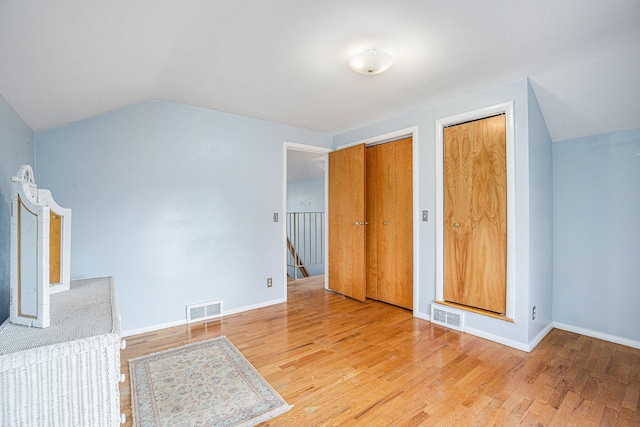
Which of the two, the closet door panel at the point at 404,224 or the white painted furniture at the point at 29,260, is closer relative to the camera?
Result: the white painted furniture at the point at 29,260

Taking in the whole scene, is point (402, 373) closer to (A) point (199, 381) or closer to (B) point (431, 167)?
(A) point (199, 381)

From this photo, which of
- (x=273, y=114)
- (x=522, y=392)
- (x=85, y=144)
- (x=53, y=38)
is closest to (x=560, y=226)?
(x=522, y=392)

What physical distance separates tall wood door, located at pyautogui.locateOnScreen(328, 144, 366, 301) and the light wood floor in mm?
742

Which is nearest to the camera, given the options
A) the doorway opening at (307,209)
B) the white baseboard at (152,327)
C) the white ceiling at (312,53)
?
the white ceiling at (312,53)

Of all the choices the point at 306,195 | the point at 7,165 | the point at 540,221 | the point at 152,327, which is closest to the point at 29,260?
the point at 7,165

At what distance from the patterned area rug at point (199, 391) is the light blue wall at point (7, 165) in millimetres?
902

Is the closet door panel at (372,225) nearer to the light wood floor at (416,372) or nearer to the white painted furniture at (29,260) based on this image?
the light wood floor at (416,372)

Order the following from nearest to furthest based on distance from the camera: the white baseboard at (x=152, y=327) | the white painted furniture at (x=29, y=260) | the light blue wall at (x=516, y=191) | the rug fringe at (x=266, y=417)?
1. the white painted furniture at (x=29, y=260)
2. the rug fringe at (x=266, y=417)
3. the light blue wall at (x=516, y=191)
4. the white baseboard at (x=152, y=327)

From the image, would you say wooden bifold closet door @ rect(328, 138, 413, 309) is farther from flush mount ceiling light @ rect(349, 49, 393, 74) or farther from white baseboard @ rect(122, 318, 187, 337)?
white baseboard @ rect(122, 318, 187, 337)

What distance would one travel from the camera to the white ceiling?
1406 mm

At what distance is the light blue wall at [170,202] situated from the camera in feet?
8.43

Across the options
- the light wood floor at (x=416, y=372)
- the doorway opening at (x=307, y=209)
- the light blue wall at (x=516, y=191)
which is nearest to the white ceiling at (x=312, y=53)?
the light blue wall at (x=516, y=191)

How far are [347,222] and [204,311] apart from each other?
2.02 metres

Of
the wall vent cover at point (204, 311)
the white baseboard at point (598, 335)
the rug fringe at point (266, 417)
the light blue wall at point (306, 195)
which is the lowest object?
the rug fringe at point (266, 417)
